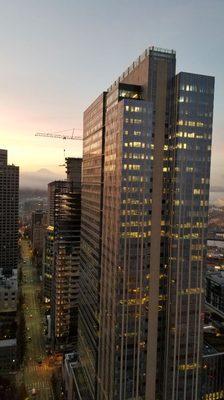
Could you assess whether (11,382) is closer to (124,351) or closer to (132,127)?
(124,351)

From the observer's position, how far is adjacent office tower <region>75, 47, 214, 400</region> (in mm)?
115188

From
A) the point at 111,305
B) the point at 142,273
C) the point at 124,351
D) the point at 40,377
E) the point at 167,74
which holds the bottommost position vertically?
the point at 40,377

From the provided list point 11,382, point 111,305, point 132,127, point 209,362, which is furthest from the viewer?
point 11,382

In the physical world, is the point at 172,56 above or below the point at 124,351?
above

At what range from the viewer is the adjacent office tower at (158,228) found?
115m

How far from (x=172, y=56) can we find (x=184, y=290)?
73.0m

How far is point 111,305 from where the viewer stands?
124375mm

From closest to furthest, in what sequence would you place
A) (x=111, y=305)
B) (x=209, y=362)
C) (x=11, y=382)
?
1. (x=111, y=305)
2. (x=209, y=362)
3. (x=11, y=382)

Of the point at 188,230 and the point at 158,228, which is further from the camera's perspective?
the point at 158,228

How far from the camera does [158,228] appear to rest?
119m

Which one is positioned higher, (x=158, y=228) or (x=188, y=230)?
(x=158, y=228)

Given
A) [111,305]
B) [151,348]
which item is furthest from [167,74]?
[151,348]

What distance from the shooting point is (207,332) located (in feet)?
607

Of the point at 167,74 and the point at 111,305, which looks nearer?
the point at 167,74
